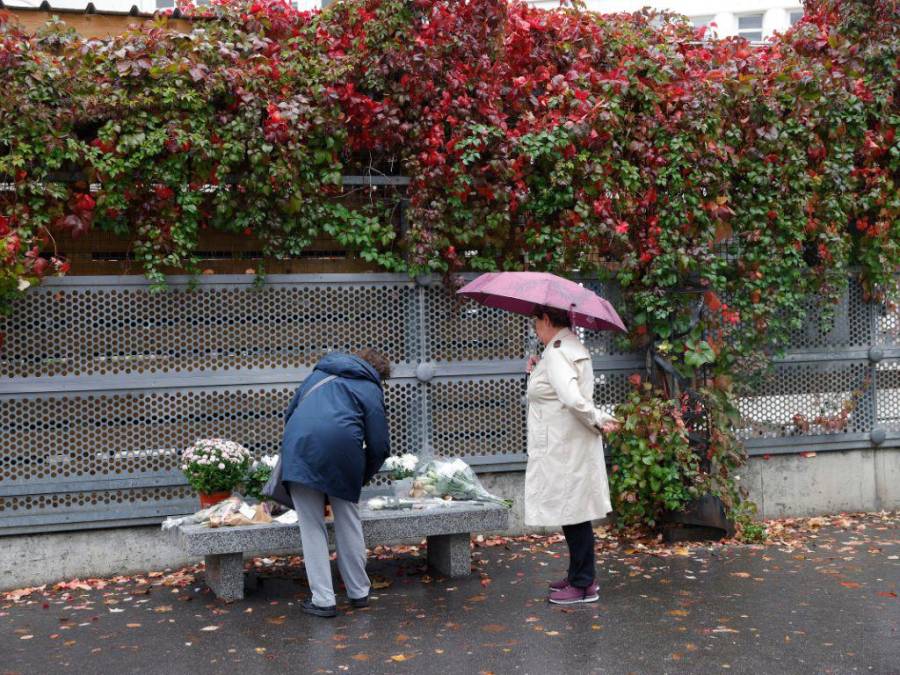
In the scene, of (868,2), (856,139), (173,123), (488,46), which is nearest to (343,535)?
(173,123)

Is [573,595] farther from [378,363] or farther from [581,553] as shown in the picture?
[378,363]

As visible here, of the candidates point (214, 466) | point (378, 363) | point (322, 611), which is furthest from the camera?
point (214, 466)

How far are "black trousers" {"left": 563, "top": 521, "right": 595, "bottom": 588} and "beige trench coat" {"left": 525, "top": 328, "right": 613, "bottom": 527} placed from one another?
0.09 meters

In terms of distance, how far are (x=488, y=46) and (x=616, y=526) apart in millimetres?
3711

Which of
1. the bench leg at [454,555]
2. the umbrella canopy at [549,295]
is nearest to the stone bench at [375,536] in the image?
the bench leg at [454,555]

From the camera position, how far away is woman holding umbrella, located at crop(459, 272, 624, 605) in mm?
6012

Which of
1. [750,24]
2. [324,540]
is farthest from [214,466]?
[750,24]

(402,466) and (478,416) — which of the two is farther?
(478,416)

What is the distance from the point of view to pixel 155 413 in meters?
6.99

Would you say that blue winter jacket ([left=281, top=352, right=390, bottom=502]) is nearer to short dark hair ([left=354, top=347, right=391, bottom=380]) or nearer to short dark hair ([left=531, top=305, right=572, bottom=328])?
short dark hair ([left=354, top=347, right=391, bottom=380])

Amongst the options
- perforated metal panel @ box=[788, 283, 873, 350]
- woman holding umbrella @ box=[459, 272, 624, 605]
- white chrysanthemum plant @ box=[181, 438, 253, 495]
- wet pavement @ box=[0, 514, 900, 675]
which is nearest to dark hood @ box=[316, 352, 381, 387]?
woman holding umbrella @ box=[459, 272, 624, 605]

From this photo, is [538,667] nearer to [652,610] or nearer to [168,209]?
[652,610]

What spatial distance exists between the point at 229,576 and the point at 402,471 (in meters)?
1.30

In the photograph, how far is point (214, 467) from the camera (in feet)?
21.2
